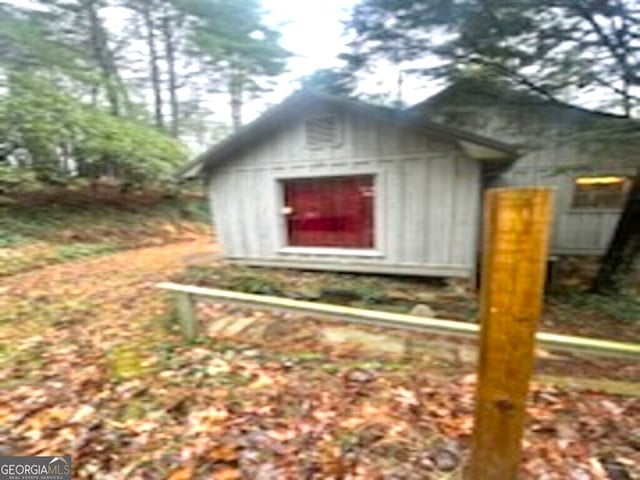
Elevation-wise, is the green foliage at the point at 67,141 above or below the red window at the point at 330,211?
above

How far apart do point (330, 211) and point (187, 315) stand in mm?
4269

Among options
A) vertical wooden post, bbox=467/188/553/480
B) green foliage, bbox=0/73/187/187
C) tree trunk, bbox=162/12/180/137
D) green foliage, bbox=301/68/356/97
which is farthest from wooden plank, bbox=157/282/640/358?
tree trunk, bbox=162/12/180/137

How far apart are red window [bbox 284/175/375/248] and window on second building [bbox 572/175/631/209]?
650cm

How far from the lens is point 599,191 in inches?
439

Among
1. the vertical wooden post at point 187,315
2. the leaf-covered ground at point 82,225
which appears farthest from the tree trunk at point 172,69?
the vertical wooden post at point 187,315

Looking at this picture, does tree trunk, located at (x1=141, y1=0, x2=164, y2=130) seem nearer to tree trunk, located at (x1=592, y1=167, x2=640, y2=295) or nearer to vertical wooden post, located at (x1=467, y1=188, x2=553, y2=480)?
tree trunk, located at (x1=592, y1=167, x2=640, y2=295)

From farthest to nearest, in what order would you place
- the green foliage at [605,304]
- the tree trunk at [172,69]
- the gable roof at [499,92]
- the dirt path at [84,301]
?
the tree trunk at [172,69] → the green foliage at [605,304] → the gable roof at [499,92] → the dirt path at [84,301]

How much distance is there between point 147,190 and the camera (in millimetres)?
16922

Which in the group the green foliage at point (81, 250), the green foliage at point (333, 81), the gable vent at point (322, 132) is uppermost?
the green foliage at point (333, 81)

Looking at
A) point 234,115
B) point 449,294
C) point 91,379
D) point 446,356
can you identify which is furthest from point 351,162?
point 234,115

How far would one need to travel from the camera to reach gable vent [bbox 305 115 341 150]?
26.7ft

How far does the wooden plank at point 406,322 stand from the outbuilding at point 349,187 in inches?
147

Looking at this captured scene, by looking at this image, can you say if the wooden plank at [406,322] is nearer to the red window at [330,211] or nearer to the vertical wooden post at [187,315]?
the vertical wooden post at [187,315]

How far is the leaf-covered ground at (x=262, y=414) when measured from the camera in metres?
2.91
